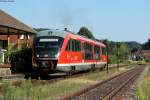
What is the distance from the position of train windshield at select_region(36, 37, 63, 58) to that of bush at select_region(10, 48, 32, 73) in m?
6.63

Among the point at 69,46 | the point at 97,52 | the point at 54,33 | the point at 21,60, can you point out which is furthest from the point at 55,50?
the point at 97,52

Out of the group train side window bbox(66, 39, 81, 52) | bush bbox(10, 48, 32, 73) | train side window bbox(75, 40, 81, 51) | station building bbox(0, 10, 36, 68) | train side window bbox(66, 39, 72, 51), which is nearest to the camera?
train side window bbox(66, 39, 72, 51)

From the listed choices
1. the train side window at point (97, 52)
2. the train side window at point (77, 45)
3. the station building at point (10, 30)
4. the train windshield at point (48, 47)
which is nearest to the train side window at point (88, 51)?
the train side window at point (77, 45)

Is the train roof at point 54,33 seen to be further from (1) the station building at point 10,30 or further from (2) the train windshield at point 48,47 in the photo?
(1) the station building at point 10,30

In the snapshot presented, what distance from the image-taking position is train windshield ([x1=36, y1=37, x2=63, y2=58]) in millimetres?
29281

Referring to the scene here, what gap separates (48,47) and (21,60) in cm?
759

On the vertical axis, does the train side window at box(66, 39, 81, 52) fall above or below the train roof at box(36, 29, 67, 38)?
below

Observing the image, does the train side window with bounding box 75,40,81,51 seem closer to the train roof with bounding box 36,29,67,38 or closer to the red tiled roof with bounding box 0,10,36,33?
the train roof with bounding box 36,29,67,38

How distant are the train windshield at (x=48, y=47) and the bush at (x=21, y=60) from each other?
21.8ft

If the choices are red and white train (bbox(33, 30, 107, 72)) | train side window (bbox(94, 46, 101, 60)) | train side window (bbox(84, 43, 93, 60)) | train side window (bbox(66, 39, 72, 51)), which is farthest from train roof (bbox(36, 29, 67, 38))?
train side window (bbox(94, 46, 101, 60))

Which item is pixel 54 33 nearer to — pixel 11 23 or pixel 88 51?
pixel 11 23

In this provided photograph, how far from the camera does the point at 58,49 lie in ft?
96.4

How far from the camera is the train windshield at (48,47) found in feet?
96.1

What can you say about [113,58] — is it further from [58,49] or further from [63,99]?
[63,99]
